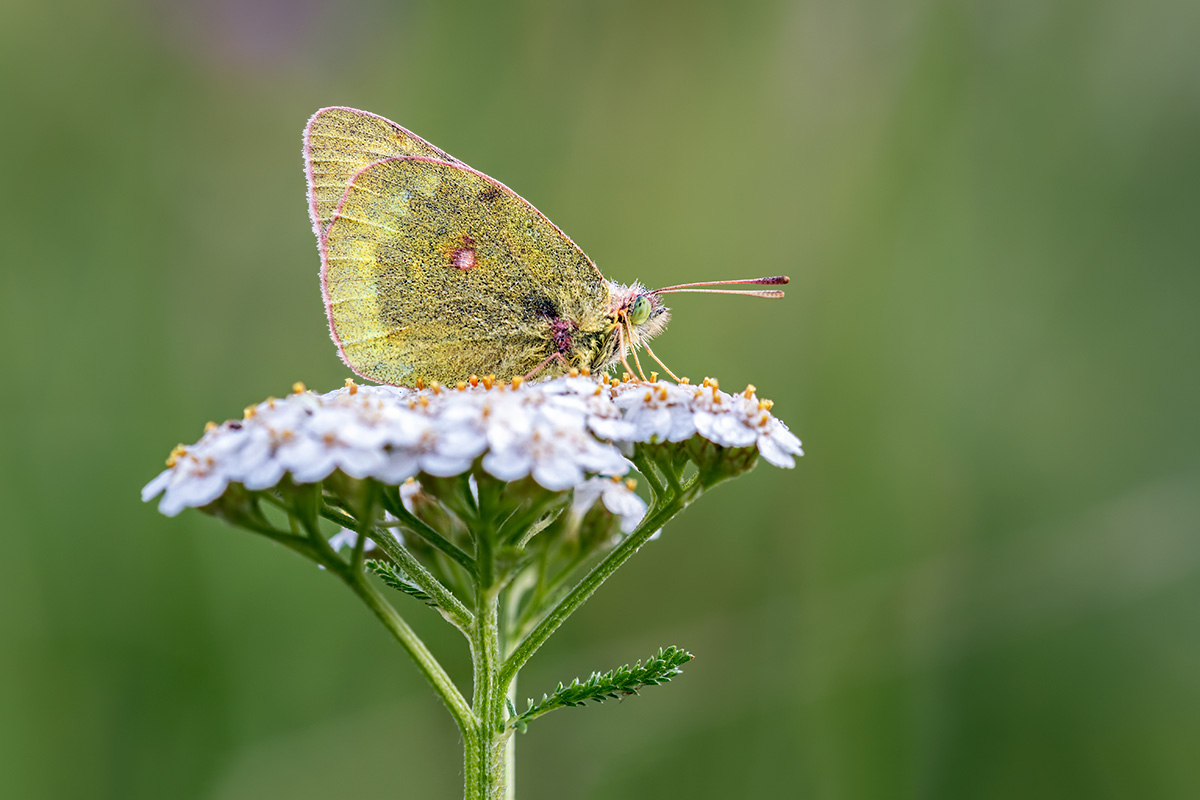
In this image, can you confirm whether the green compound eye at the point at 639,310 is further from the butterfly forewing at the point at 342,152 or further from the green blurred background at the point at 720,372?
the green blurred background at the point at 720,372

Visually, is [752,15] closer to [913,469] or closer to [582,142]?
[582,142]

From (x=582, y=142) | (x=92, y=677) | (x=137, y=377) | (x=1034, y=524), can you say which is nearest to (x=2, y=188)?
(x=137, y=377)

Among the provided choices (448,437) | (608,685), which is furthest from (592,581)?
(448,437)

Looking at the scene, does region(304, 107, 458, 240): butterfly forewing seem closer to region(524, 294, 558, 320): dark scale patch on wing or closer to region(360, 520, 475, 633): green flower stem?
region(524, 294, 558, 320): dark scale patch on wing

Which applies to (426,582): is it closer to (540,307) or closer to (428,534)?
(428,534)

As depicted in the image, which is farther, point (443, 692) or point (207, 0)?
point (207, 0)

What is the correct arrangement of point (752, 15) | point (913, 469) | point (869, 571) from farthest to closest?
1. point (752, 15)
2. point (913, 469)
3. point (869, 571)

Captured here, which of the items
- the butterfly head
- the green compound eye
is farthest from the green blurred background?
the green compound eye

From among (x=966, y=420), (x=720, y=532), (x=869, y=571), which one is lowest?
(x=869, y=571)
